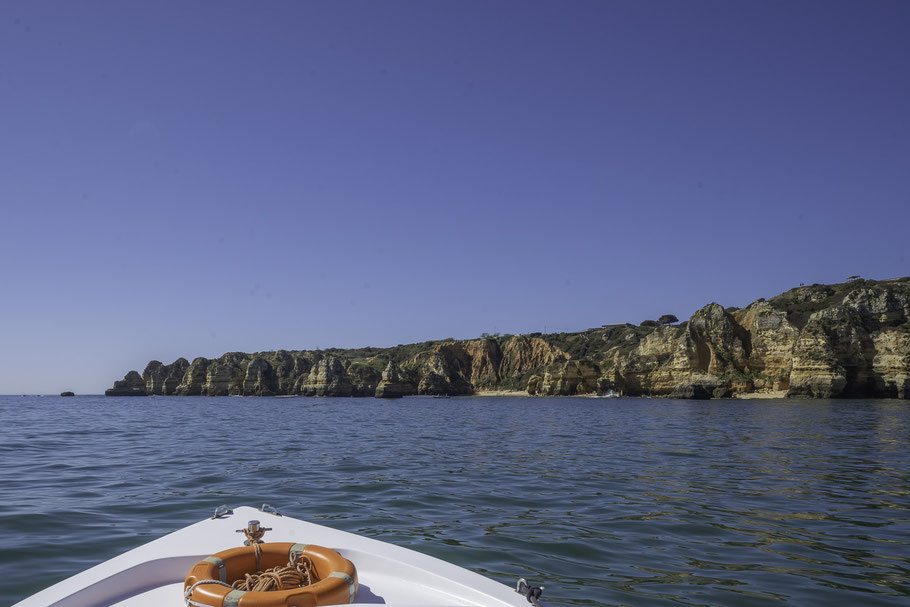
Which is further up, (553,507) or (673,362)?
(673,362)

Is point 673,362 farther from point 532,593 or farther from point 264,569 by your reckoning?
point 264,569

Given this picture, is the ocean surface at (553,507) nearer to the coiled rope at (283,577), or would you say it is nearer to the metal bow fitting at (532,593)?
the metal bow fitting at (532,593)

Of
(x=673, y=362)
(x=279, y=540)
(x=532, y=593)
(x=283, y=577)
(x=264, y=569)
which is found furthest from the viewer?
(x=673, y=362)

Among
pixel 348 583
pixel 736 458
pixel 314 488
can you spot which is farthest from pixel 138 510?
pixel 736 458

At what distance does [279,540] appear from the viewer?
221 inches

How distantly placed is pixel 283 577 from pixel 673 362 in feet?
299

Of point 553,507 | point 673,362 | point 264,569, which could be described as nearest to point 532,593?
point 264,569

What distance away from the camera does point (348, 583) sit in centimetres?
403

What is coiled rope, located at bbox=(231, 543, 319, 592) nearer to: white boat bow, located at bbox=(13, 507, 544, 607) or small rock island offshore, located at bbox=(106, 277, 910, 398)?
white boat bow, located at bbox=(13, 507, 544, 607)

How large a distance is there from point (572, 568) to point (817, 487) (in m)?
8.46

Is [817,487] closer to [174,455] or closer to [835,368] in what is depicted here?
[174,455]

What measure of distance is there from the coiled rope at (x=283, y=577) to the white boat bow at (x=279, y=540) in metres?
0.48

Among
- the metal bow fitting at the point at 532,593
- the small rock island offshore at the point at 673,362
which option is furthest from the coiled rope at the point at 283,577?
the small rock island offshore at the point at 673,362

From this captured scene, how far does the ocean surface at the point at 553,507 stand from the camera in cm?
633
